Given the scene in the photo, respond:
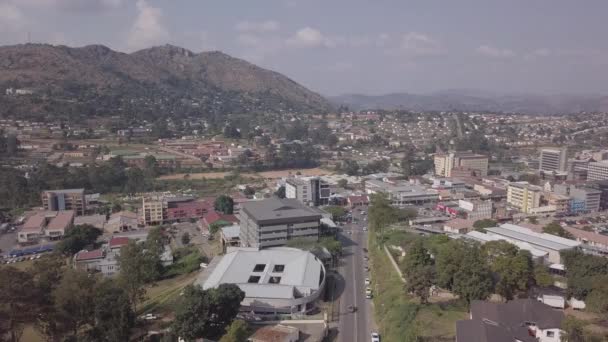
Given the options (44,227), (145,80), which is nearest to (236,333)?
(44,227)

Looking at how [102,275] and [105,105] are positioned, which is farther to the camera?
[105,105]

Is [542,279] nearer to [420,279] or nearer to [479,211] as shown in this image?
[420,279]

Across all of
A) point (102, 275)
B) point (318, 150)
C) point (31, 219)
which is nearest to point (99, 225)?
point (31, 219)

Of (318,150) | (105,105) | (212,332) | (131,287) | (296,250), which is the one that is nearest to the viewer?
(212,332)

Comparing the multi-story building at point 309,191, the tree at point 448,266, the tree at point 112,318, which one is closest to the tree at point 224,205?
the multi-story building at point 309,191

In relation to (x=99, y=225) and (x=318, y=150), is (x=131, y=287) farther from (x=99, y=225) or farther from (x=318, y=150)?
(x=318, y=150)

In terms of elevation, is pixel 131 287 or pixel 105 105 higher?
pixel 105 105
